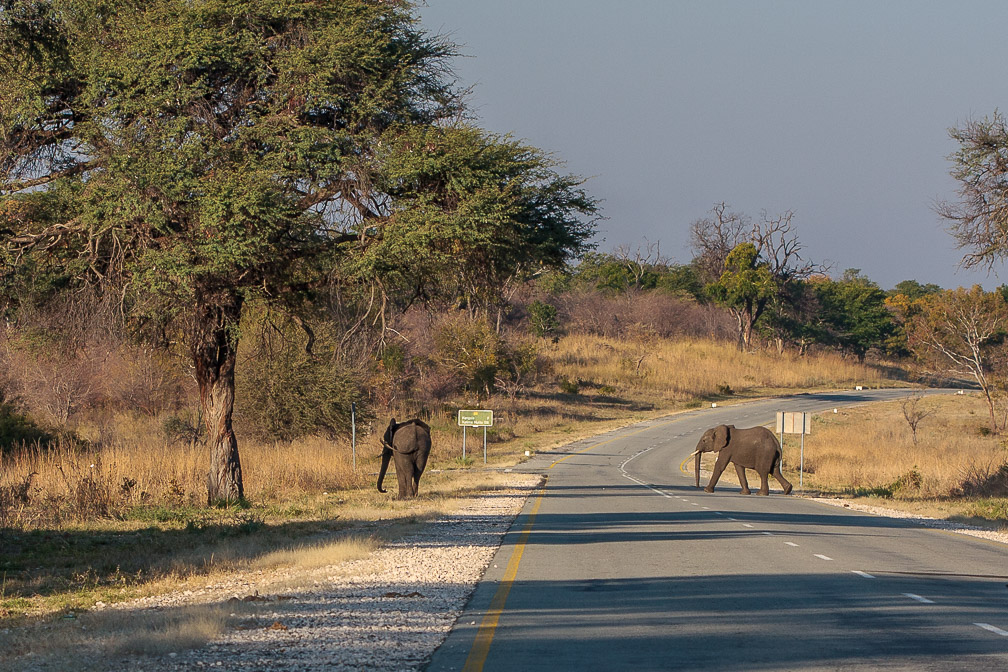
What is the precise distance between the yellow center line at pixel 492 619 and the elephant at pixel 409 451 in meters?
8.74

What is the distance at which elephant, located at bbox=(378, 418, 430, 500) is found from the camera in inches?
982

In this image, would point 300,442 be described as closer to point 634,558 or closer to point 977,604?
point 634,558

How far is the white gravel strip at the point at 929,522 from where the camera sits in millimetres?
19547

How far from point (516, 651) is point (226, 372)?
1596 centimetres

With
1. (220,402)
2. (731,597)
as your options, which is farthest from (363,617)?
(220,402)

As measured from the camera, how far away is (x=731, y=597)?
11.0 m

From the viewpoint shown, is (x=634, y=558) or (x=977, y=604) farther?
(x=634, y=558)

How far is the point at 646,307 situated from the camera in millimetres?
119125

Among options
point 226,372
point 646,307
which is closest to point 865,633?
point 226,372

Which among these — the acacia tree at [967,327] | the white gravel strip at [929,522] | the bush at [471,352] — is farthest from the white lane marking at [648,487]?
the acacia tree at [967,327]

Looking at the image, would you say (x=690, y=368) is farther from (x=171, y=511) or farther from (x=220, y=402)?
(x=171, y=511)

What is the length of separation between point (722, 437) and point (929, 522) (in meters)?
10.4

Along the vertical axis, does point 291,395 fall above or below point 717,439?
above

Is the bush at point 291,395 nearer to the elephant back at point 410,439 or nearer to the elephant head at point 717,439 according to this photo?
the elephant head at point 717,439
